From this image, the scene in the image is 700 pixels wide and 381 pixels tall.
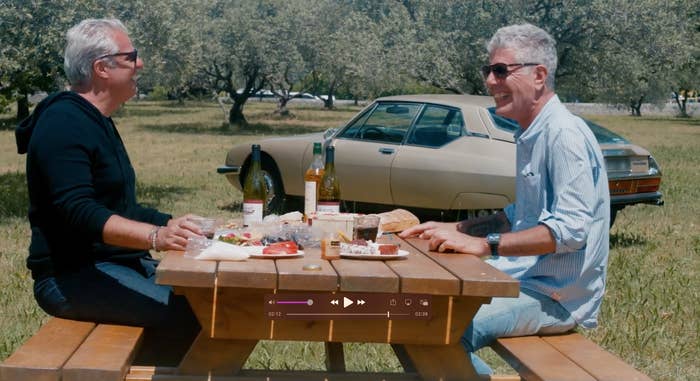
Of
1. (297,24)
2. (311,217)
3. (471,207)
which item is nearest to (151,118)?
(297,24)

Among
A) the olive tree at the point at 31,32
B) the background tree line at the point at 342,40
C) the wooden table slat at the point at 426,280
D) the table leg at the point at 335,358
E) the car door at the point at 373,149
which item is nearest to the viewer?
the wooden table slat at the point at 426,280

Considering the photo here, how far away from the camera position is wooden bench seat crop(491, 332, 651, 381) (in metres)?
3.15

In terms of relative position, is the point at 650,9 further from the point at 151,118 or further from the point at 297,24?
the point at 151,118

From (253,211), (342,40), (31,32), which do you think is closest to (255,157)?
(253,211)

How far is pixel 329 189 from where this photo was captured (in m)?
4.42

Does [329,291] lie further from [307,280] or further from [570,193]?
[570,193]

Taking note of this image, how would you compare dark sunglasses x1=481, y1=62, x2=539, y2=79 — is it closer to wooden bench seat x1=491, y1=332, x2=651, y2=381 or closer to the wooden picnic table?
the wooden picnic table

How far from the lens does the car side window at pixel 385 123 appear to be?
10.0 m

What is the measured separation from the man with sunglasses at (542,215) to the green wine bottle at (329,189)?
546 mm

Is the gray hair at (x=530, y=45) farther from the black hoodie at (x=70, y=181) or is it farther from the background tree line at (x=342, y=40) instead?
the background tree line at (x=342, y=40)

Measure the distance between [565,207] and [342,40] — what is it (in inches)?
1513

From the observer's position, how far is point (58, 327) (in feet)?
11.4

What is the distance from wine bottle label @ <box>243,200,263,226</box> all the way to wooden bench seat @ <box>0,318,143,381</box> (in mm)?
704

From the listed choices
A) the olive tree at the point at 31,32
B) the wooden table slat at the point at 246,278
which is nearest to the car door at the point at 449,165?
the olive tree at the point at 31,32
